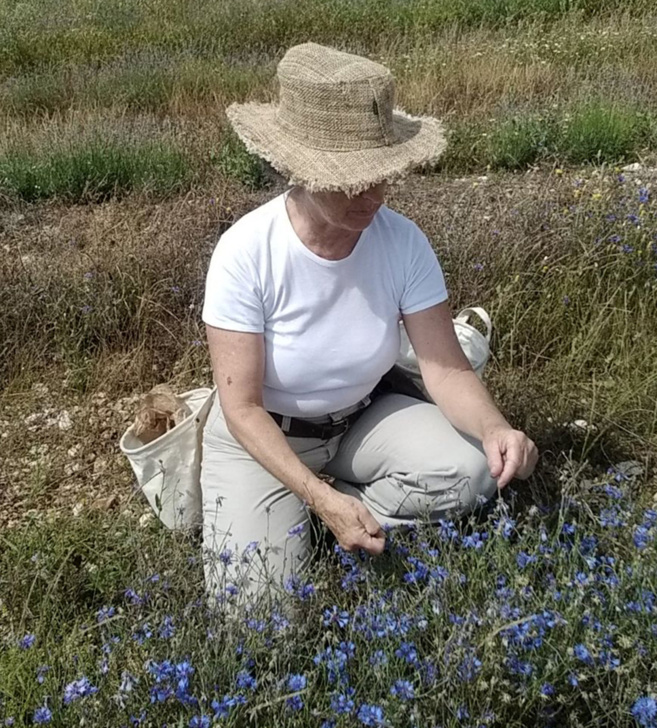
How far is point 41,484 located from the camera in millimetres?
3012

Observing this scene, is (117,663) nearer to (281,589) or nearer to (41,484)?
(281,589)

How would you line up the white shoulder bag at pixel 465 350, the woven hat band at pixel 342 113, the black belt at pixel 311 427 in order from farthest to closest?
the white shoulder bag at pixel 465 350 < the black belt at pixel 311 427 < the woven hat band at pixel 342 113

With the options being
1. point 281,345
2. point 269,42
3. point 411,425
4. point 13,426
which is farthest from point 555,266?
point 269,42

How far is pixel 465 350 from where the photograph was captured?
284 centimetres

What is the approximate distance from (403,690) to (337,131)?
4.09 ft

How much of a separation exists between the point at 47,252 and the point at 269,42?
6059 mm

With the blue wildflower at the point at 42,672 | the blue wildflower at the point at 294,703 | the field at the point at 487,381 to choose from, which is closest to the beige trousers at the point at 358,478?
the field at the point at 487,381

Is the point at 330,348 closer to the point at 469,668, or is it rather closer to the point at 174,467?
the point at 174,467

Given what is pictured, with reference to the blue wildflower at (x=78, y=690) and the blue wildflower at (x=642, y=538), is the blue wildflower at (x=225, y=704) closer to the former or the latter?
the blue wildflower at (x=78, y=690)

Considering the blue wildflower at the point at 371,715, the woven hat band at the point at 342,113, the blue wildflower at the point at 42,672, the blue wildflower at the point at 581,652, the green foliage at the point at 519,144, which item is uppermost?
the woven hat band at the point at 342,113

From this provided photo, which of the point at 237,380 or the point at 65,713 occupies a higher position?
the point at 237,380

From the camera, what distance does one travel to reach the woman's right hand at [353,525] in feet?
6.97

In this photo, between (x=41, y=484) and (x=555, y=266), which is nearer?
(x=41, y=484)

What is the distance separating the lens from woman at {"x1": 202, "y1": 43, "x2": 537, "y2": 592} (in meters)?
2.12
